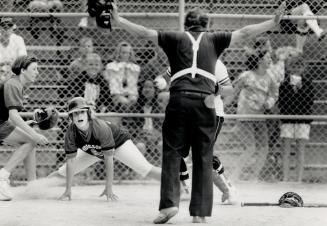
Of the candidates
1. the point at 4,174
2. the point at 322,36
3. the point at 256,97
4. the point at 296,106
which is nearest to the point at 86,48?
the point at 256,97

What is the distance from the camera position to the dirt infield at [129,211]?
7000 millimetres

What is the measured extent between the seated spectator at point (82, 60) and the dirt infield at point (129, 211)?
1.90m

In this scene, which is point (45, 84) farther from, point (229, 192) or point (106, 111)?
point (229, 192)

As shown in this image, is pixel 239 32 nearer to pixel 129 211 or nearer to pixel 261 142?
pixel 129 211

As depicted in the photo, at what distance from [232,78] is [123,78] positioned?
1.97 meters

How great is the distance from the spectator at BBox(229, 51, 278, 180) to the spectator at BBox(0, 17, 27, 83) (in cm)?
324

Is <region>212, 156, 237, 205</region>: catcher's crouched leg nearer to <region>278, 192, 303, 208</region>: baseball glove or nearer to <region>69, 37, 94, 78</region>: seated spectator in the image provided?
<region>278, 192, 303, 208</region>: baseball glove

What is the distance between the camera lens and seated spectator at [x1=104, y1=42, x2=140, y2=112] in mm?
11086

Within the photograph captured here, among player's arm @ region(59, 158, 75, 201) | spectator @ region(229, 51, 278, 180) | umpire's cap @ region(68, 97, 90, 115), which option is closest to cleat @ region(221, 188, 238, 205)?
player's arm @ region(59, 158, 75, 201)

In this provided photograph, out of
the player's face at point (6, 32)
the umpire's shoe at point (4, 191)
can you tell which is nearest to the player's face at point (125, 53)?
the player's face at point (6, 32)

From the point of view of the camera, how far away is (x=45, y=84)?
39.5ft

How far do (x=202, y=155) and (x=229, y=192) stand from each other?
1853 mm

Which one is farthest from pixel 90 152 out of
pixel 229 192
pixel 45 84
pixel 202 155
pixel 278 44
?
pixel 278 44

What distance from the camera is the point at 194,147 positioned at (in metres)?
7.04
